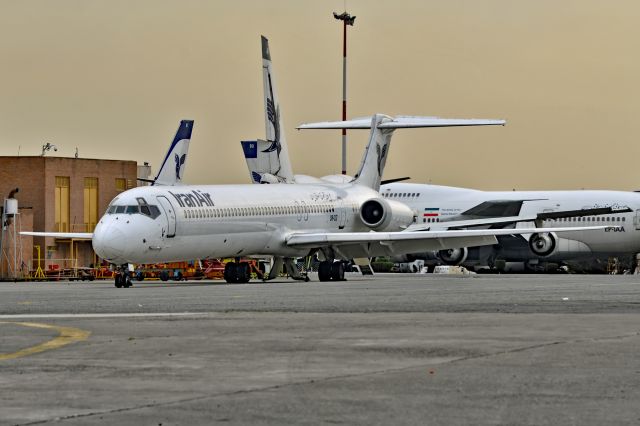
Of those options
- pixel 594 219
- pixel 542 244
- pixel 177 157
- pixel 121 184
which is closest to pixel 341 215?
pixel 177 157

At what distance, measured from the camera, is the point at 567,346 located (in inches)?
623

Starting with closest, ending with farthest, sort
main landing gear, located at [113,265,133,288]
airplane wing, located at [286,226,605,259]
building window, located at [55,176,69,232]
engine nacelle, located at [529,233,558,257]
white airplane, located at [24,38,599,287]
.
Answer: main landing gear, located at [113,265,133,288], white airplane, located at [24,38,599,287], airplane wing, located at [286,226,605,259], engine nacelle, located at [529,233,558,257], building window, located at [55,176,69,232]

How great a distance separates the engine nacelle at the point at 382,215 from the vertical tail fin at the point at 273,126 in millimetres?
6645

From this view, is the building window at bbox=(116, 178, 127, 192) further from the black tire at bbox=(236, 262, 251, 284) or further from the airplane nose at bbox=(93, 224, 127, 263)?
the airplane nose at bbox=(93, 224, 127, 263)

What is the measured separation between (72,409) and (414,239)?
40.4 meters

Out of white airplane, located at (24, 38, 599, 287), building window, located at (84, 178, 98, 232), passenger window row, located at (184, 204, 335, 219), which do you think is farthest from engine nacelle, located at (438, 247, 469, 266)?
passenger window row, located at (184, 204, 335, 219)

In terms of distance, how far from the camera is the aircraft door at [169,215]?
4403 cm

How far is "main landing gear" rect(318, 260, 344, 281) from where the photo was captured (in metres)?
51.6

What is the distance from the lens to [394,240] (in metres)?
50.9

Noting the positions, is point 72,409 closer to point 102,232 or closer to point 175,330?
point 175,330

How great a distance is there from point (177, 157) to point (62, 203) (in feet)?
51.2

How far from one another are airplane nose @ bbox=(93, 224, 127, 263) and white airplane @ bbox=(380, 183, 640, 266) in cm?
3458

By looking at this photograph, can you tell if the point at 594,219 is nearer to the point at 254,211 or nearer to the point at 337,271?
the point at 337,271

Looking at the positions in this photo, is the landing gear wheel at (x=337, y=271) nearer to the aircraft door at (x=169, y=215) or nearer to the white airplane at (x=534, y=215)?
the aircraft door at (x=169, y=215)
